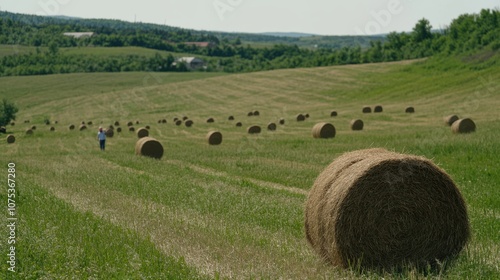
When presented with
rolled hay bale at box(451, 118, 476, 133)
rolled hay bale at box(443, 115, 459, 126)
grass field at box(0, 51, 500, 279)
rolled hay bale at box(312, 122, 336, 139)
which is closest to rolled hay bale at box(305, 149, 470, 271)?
grass field at box(0, 51, 500, 279)

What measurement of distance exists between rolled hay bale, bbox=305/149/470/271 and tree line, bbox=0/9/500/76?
60.4 m

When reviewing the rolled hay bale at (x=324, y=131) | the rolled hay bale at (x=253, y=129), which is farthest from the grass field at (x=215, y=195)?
the rolled hay bale at (x=253, y=129)

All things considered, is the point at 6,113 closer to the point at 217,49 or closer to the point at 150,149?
the point at 150,149

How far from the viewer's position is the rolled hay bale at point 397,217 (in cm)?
941

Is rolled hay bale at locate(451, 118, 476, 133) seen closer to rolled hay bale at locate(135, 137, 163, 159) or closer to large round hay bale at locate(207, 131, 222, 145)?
large round hay bale at locate(207, 131, 222, 145)

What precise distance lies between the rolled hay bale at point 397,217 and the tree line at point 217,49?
198ft

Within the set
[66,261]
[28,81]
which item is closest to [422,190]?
[66,261]

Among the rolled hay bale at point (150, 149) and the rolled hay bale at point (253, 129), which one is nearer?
the rolled hay bale at point (150, 149)

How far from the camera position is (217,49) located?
174000 millimetres

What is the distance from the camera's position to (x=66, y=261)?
9.52m

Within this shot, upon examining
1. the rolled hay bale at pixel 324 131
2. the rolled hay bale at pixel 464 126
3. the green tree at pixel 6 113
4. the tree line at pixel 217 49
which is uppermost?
the tree line at pixel 217 49

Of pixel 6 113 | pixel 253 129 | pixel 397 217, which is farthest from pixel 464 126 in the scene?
pixel 6 113

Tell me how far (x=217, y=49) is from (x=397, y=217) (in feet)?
547

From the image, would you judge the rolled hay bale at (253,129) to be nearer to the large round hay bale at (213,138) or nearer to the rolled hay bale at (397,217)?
the large round hay bale at (213,138)
